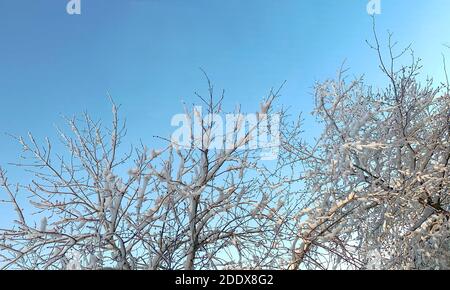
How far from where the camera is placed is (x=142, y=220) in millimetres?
4539

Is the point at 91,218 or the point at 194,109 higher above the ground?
the point at 194,109

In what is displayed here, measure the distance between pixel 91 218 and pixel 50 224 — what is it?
0.39 m

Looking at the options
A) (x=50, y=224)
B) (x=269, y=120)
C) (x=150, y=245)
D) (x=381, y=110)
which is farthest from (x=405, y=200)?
Answer: (x=50, y=224)

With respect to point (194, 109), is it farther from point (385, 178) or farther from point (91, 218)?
point (385, 178)

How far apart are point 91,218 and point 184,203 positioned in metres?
0.98

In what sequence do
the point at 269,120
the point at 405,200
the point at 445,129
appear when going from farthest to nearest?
the point at 445,129 < the point at 405,200 < the point at 269,120

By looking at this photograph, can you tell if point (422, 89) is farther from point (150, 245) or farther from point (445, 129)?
point (150, 245)

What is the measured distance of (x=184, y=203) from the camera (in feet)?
15.1

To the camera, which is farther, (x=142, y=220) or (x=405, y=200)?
(x=405, y=200)

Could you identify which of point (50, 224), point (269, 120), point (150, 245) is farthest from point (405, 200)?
point (50, 224)
